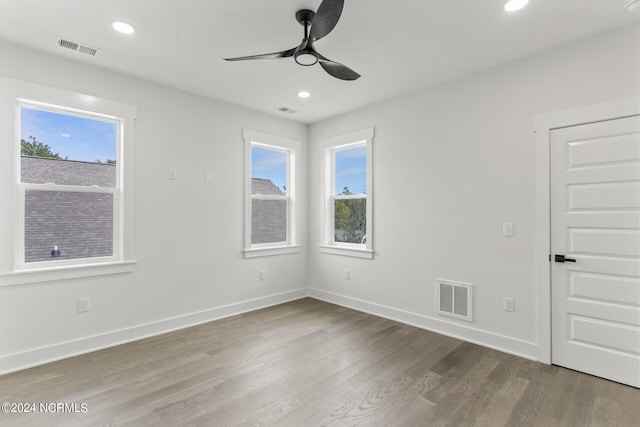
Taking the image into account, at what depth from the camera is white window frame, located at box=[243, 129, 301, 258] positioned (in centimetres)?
423

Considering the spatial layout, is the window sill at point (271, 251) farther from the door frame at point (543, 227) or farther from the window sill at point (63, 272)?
the door frame at point (543, 227)

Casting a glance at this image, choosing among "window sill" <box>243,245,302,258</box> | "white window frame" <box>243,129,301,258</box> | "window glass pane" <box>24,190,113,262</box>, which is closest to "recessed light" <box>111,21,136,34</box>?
"window glass pane" <box>24,190,113,262</box>

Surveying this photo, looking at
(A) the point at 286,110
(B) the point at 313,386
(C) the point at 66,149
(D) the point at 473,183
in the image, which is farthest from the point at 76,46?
(D) the point at 473,183

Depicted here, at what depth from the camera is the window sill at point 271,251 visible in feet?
13.9

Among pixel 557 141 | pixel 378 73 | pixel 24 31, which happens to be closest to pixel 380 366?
pixel 557 141

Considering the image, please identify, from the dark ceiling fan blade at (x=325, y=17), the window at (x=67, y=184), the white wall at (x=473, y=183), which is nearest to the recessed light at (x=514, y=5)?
the white wall at (x=473, y=183)

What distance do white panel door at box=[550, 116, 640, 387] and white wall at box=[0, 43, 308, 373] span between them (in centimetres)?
329

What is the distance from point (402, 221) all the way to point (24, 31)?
3.88m

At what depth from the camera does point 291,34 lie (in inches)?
98.2

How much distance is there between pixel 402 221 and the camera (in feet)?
12.6

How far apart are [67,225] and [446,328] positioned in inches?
154

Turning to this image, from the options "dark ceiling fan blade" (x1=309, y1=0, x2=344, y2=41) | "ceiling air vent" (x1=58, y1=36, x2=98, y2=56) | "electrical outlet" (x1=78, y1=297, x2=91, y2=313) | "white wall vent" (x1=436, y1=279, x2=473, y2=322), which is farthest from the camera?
"white wall vent" (x1=436, y1=279, x2=473, y2=322)

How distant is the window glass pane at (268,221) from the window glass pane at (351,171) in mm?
906

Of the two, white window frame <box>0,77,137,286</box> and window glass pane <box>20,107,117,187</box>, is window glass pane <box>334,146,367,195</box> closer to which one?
white window frame <box>0,77,137,286</box>
